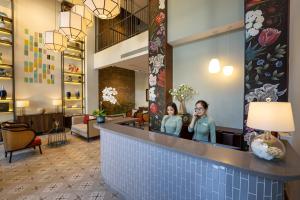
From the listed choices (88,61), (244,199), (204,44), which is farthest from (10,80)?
(244,199)

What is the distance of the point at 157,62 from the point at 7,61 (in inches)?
212

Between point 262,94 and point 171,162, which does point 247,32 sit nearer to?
point 262,94

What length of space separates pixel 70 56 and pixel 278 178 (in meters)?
8.12

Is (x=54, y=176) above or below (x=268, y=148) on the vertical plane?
below

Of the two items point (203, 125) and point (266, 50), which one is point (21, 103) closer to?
point (203, 125)

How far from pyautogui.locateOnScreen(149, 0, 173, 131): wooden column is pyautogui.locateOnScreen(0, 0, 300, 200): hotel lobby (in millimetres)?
26

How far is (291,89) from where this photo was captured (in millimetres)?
2373

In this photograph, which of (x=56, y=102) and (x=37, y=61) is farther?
(x=56, y=102)

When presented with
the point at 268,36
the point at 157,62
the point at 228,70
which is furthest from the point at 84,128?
the point at 268,36

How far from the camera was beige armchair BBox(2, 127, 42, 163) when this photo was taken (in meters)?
3.91

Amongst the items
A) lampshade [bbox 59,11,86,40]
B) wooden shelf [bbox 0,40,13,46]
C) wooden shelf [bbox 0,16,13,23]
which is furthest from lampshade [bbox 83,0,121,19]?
wooden shelf [bbox 0,16,13,23]

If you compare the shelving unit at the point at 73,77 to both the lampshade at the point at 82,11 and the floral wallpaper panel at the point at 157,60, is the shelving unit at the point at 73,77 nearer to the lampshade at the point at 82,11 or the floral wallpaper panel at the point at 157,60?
the lampshade at the point at 82,11

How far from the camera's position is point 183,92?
3943mm

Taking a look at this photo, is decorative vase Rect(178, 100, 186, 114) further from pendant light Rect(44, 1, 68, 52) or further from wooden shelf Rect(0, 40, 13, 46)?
wooden shelf Rect(0, 40, 13, 46)
